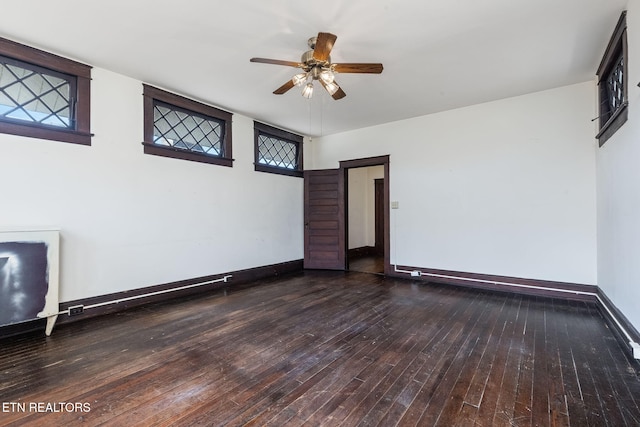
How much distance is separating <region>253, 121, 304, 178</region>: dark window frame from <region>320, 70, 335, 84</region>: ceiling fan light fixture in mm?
2643

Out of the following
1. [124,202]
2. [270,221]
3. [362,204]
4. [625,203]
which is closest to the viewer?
[625,203]

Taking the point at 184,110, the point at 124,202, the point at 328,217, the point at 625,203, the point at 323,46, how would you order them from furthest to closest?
1. the point at 328,217
2. the point at 184,110
3. the point at 124,202
4. the point at 625,203
5. the point at 323,46

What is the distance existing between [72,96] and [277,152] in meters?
3.22

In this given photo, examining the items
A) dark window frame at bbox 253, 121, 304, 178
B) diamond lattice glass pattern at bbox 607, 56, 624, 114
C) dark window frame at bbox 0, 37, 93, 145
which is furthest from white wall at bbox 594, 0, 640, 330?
dark window frame at bbox 0, 37, 93, 145

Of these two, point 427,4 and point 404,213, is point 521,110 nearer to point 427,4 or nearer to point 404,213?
point 404,213

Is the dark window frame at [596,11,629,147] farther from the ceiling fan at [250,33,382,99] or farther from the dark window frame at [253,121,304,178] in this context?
the dark window frame at [253,121,304,178]

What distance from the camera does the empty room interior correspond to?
77.0 inches

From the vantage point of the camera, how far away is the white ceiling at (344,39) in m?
2.40

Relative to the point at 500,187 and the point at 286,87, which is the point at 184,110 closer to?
the point at 286,87

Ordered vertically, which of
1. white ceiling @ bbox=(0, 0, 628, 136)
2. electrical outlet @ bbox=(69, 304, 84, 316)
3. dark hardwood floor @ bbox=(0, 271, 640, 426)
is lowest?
dark hardwood floor @ bbox=(0, 271, 640, 426)

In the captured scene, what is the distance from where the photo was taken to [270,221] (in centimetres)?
550

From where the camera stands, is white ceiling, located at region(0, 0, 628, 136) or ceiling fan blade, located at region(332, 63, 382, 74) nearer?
white ceiling, located at region(0, 0, 628, 136)

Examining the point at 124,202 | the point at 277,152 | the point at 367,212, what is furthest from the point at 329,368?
the point at 367,212

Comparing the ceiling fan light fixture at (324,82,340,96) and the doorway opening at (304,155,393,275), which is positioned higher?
the ceiling fan light fixture at (324,82,340,96)
